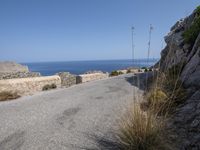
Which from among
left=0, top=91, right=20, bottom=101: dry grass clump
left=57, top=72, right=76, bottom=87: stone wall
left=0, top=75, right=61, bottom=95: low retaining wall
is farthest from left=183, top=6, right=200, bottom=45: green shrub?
left=0, top=91, right=20, bottom=101: dry grass clump

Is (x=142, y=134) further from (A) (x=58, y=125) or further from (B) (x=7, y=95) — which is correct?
(B) (x=7, y=95)

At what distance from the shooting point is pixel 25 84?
7.79 metres

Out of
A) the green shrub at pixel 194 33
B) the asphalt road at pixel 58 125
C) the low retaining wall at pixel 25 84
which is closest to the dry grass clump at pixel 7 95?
the low retaining wall at pixel 25 84

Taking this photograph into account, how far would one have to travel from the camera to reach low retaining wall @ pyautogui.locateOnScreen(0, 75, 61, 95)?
701 cm

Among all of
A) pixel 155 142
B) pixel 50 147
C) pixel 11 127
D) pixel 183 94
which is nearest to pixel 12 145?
pixel 50 147

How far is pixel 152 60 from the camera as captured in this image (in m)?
3.14

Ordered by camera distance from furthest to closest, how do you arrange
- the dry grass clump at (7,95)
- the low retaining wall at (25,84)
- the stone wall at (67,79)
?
the stone wall at (67,79) → the low retaining wall at (25,84) → the dry grass clump at (7,95)

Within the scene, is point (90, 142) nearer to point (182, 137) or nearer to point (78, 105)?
point (182, 137)

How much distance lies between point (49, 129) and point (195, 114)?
2436mm

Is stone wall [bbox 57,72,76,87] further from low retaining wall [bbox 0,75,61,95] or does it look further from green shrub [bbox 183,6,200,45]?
green shrub [bbox 183,6,200,45]

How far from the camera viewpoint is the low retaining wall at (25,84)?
276 inches

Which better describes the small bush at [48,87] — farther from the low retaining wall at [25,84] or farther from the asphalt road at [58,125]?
the asphalt road at [58,125]

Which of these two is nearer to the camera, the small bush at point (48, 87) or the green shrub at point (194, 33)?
the green shrub at point (194, 33)

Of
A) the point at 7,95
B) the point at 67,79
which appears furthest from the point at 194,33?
the point at 7,95
